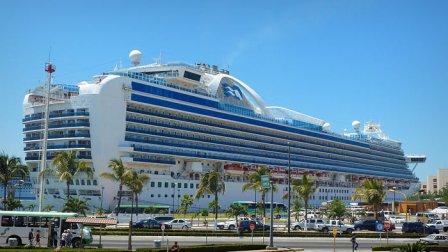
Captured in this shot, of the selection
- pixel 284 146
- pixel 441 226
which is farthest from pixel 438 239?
pixel 284 146

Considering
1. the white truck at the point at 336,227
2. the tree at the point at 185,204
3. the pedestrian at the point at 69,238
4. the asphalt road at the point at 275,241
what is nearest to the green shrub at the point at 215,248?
the asphalt road at the point at 275,241

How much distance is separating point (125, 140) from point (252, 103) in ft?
156

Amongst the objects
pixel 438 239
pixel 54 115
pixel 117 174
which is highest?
pixel 54 115

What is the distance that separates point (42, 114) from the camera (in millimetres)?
90688

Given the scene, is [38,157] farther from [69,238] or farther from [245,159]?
[69,238]

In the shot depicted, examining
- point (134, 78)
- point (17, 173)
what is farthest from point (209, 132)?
point (17, 173)

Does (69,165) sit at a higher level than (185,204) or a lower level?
higher

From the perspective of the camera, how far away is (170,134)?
97.4m

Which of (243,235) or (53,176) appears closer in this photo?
(243,235)

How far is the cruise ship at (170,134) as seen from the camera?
8600 cm

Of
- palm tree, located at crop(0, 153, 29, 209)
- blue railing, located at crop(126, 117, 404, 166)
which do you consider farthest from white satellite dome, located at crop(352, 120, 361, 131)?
palm tree, located at crop(0, 153, 29, 209)

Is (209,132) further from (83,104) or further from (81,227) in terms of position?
(81,227)

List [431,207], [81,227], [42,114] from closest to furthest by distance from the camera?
[81,227]
[42,114]
[431,207]

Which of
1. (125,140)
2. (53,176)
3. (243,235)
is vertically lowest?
(243,235)
